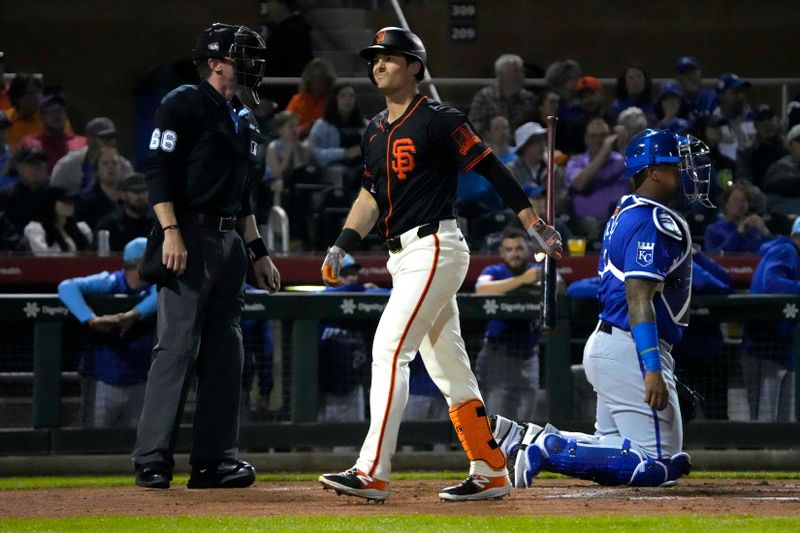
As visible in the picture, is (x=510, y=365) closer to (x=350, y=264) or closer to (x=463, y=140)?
(x=350, y=264)

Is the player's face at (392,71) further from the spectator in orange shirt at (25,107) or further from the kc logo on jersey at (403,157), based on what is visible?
the spectator in orange shirt at (25,107)

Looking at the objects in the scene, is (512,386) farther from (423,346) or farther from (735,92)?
(735,92)

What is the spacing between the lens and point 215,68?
6594 millimetres

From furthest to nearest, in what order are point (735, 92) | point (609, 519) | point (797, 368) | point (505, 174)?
1. point (735, 92)
2. point (797, 368)
3. point (505, 174)
4. point (609, 519)

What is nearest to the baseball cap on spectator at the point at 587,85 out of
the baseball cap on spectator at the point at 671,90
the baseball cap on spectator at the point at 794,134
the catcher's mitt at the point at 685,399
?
the baseball cap on spectator at the point at 671,90

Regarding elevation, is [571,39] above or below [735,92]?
above

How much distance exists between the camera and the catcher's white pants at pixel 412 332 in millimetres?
→ 5590

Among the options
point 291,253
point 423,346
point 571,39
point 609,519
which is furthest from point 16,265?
point 571,39

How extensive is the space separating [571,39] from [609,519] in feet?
35.7

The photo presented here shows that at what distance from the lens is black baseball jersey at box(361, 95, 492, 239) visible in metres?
5.73

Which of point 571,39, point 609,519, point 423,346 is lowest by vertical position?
point 609,519

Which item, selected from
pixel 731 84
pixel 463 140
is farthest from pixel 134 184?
pixel 731 84

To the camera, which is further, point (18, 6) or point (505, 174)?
point (18, 6)

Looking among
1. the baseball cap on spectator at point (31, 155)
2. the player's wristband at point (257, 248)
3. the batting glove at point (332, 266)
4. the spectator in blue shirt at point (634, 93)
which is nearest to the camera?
the batting glove at point (332, 266)
